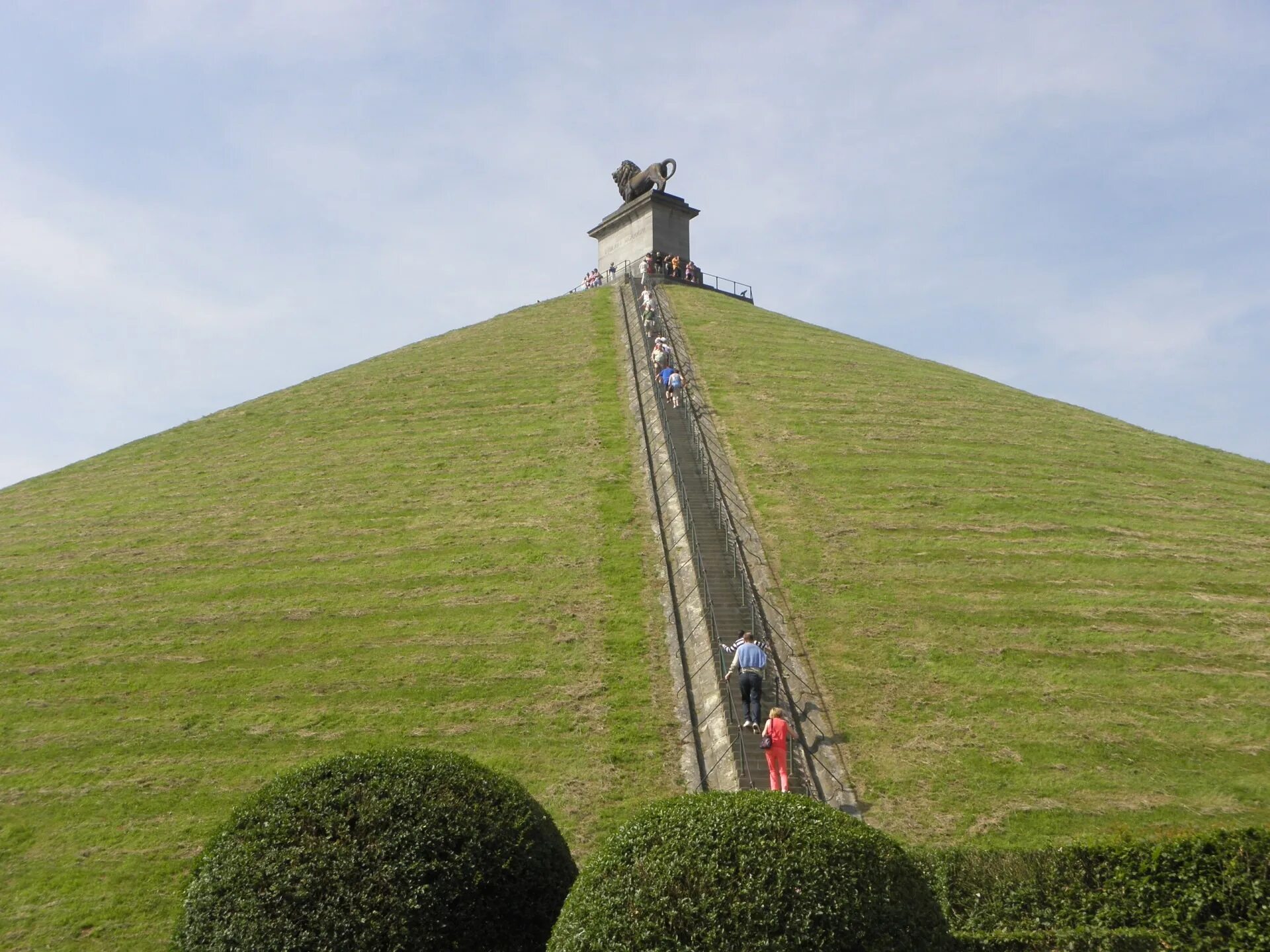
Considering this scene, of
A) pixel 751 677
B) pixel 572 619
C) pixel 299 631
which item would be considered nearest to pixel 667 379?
pixel 572 619

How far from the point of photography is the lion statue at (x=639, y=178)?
53750mm

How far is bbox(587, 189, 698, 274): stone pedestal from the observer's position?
Answer: 53.4 m

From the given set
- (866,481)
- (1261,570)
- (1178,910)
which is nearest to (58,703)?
(1178,910)

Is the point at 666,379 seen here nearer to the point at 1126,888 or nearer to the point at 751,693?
the point at 751,693

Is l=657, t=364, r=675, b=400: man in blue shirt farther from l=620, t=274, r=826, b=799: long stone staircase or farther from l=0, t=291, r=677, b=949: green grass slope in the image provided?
l=0, t=291, r=677, b=949: green grass slope

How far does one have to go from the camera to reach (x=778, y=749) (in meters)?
13.2

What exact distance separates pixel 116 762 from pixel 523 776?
632cm

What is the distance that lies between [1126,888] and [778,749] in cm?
511

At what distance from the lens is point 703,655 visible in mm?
17312

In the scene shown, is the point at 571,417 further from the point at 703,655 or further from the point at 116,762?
the point at 116,762

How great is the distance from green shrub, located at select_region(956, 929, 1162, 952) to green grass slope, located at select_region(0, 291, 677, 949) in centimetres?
579

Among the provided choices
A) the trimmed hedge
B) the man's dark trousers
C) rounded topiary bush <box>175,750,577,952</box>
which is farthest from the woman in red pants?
rounded topiary bush <box>175,750,577,952</box>

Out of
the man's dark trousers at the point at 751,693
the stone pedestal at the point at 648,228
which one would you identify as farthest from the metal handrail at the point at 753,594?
the stone pedestal at the point at 648,228

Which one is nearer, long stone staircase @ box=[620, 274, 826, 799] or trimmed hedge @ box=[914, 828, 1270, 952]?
trimmed hedge @ box=[914, 828, 1270, 952]
